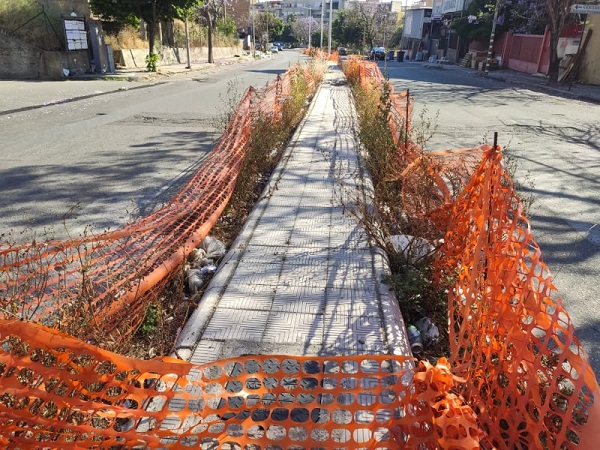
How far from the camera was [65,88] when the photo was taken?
1827cm

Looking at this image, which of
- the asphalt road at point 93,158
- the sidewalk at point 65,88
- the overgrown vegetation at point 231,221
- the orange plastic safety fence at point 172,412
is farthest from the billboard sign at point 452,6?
the orange plastic safety fence at point 172,412

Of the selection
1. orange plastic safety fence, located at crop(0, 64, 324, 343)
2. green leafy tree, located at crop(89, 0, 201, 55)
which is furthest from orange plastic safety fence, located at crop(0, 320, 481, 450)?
green leafy tree, located at crop(89, 0, 201, 55)

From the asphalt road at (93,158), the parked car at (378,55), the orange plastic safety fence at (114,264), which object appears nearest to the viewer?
the orange plastic safety fence at (114,264)

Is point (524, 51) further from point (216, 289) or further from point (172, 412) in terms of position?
point (172, 412)

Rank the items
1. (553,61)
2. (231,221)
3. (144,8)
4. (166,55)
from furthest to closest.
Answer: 1. (166,55)
2. (144,8)
3. (553,61)
4. (231,221)

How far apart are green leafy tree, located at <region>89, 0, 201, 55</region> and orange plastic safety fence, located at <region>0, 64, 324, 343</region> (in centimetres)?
2128

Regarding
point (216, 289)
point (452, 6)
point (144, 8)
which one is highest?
point (452, 6)

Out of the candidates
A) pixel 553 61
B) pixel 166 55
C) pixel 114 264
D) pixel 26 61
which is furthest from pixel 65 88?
pixel 553 61

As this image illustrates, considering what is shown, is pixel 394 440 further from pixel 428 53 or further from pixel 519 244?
pixel 428 53

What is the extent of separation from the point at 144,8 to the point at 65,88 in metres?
8.89

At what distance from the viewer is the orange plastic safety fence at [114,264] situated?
106 inches

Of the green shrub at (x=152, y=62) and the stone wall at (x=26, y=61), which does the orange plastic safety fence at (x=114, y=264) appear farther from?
the green shrub at (x=152, y=62)

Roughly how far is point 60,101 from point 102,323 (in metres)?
13.9

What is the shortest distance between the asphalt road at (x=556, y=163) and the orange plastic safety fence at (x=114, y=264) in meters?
2.95
